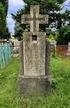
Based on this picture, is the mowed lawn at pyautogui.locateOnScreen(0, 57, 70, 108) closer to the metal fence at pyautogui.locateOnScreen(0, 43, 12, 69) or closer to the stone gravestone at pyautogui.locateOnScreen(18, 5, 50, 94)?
the stone gravestone at pyautogui.locateOnScreen(18, 5, 50, 94)

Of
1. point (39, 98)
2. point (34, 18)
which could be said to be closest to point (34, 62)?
point (39, 98)

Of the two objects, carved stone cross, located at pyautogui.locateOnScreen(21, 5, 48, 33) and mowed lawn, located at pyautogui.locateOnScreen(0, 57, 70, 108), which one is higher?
carved stone cross, located at pyautogui.locateOnScreen(21, 5, 48, 33)

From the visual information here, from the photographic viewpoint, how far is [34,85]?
41.0ft

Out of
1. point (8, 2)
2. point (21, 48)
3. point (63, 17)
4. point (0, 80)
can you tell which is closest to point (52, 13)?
point (63, 17)

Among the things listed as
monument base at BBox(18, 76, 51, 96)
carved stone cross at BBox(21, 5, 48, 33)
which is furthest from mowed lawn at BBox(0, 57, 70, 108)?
carved stone cross at BBox(21, 5, 48, 33)

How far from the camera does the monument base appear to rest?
12.4m

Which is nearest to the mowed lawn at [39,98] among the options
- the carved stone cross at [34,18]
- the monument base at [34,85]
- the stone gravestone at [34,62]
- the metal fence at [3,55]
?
the monument base at [34,85]

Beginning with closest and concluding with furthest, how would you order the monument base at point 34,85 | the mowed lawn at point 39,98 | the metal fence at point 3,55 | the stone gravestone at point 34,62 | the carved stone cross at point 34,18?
the mowed lawn at point 39,98 → the monument base at point 34,85 → the stone gravestone at point 34,62 → the carved stone cross at point 34,18 → the metal fence at point 3,55

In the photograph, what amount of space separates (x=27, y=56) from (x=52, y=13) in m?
36.9

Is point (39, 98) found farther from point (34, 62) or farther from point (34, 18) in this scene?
point (34, 18)

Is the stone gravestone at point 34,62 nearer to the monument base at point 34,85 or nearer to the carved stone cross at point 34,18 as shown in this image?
the monument base at point 34,85

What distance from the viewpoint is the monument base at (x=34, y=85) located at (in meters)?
12.4

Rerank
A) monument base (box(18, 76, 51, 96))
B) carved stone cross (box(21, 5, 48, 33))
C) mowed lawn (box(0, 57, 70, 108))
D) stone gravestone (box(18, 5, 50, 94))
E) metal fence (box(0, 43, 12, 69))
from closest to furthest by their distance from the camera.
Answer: mowed lawn (box(0, 57, 70, 108))
monument base (box(18, 76, 51, 96))
stone gravestone (box(18, 5, 50, 94))
carved stone cross (box(21, 5, 48, 33))
metal fence (box(0, 43, 12, 69))

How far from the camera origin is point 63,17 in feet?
163
